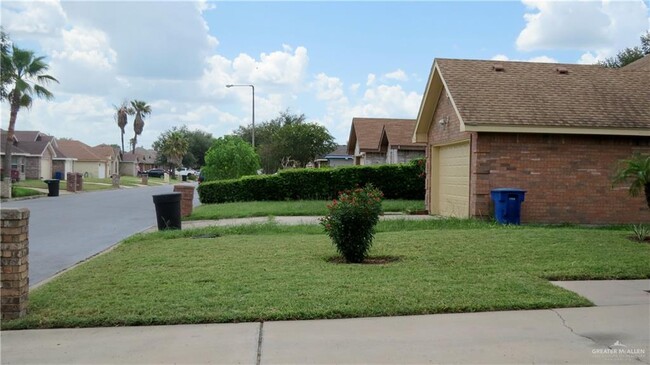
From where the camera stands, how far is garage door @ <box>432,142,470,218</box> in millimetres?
15773

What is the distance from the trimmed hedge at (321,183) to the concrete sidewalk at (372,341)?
18.1 meters

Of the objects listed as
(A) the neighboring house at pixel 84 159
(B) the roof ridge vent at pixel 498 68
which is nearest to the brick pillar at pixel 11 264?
(B) the roof ridge vent at pixel 498 68

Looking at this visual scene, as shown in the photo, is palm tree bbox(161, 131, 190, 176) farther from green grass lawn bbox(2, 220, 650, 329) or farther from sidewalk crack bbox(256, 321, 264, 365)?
sidewalk crack bbox(256, 321, 264, 365)

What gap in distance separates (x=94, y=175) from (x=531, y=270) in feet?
228

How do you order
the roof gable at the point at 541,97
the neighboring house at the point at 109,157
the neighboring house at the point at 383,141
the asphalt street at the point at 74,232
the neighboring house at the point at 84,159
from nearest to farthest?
1. the asphalt street at the point at 74,232
2. the roof gable at the point at 541,97
3. the neighboring house at the point at 383,141
4. the neighboring house at the point at 84,159
5. the neighboring house at the point at 109,157

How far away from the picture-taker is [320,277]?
7645 mm

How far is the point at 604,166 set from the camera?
48.4 ft

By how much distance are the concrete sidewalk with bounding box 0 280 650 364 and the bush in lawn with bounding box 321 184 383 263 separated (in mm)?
3081

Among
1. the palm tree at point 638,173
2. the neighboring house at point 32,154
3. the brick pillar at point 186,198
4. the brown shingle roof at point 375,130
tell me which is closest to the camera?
the palm tree at point 638,173

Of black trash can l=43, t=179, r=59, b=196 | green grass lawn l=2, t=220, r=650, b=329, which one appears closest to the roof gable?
green grass lawn l=2, t=220, r=650, b=329

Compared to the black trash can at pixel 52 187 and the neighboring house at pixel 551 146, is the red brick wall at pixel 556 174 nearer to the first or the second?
the neighboring house at pixel 551 146

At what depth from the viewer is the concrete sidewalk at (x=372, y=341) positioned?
193 inches

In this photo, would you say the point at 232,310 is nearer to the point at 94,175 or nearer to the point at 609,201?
the point at 609,201

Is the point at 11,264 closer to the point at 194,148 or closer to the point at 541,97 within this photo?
the point at 541,97
